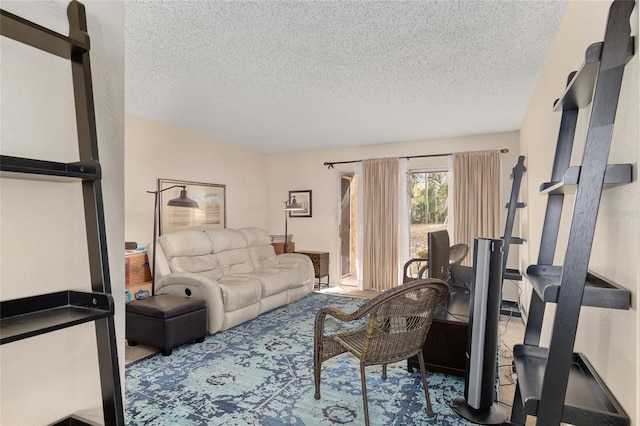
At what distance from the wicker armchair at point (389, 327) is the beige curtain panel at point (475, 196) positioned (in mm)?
3119

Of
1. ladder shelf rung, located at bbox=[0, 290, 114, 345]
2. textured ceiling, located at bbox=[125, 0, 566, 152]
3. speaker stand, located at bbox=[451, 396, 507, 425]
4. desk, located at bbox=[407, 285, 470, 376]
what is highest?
textured ceiling, located at bbox=[125, 0, 566, 152]

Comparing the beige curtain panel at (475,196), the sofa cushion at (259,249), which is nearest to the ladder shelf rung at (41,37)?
the sofa cushion at (259,249)

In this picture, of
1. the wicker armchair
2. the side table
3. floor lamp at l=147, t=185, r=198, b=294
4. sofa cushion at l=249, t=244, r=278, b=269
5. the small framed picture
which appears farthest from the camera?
the small framed picture

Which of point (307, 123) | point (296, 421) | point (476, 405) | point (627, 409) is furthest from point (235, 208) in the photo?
point (627, 409)

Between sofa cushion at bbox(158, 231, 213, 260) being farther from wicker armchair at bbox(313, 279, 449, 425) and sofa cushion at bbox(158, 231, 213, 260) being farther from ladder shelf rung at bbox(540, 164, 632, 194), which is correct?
ladder shelf rung at bbox(540, 164, 632, 194)

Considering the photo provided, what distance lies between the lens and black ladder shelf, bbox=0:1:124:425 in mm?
930

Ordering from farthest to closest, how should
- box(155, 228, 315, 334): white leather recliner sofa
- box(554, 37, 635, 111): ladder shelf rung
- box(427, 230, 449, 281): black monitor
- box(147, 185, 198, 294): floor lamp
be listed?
box(147, 185, 198, 294): floor lamp, box(155, 228, 315, 334): white leather recliner sofa, box(427, 230, 449, 281): black monitor, box(554, 37, 635, 111): ladder shelf rung

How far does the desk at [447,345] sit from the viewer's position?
8.83 ft

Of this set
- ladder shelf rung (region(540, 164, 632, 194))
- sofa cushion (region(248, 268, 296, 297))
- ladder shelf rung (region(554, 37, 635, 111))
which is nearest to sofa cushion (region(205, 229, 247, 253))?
sofa cushion (region(248, 268, 296, 297))

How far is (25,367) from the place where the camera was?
3.23ft

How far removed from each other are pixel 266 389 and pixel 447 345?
1429 mm

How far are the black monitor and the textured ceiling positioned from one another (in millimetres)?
1385

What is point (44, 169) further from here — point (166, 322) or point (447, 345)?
point (447, 345)

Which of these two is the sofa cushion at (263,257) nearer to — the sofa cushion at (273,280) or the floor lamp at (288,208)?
the sofa cushion at (273,280)
